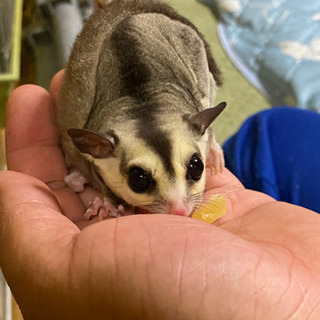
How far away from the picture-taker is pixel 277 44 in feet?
10.4

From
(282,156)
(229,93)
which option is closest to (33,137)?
(282,156)

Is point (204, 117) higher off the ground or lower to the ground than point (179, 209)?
higher

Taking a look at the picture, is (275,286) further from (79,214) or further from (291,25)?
(291,25)

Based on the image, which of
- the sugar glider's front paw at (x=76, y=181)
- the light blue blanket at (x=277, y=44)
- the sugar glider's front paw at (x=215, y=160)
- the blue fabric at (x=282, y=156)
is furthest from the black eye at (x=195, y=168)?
the light blue blanket at (x=277, y=44)

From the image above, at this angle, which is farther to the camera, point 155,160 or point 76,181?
point 76,181

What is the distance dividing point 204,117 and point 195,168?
0.63 feet

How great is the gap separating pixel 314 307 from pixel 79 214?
0.92 meters

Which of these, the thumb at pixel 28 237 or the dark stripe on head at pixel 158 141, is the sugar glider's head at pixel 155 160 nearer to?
the dark stripe on head at pixel 158 141

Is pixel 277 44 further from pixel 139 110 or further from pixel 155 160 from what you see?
pixel 155 160

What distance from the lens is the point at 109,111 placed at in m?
1.63

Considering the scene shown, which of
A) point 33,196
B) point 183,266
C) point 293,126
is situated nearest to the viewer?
point 183,266

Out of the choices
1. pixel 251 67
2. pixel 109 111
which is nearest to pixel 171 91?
pixel 109 111

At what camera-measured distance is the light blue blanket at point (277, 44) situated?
2947 millimetres

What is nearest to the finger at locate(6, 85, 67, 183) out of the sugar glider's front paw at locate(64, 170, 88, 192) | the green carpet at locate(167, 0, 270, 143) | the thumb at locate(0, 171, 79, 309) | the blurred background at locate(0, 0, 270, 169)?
the sugar glider's front paw at locate(64, 170, 88, 192)
